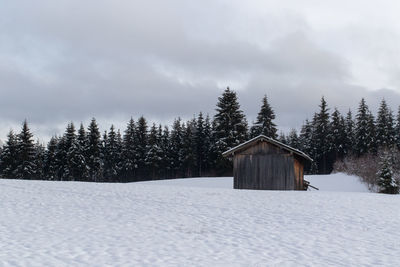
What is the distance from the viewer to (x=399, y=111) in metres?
73.9

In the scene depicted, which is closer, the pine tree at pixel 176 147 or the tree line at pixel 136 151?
the tree line at pixel 136 151

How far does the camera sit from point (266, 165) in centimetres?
2966

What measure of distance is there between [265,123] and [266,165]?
33.1m

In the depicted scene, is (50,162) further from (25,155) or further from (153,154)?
(153,154)

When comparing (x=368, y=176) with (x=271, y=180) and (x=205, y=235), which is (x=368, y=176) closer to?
(x=271, y=180)

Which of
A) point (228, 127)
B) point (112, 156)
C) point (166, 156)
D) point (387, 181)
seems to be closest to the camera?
point (387, 181)

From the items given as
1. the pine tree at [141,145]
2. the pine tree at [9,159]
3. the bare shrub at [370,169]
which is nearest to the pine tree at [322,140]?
the bare shrub at [370,169]

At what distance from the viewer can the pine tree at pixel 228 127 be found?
2091 inches

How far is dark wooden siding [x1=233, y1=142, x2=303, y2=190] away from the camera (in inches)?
Answer: 1148

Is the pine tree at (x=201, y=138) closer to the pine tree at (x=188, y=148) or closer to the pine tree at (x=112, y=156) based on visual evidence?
the pine tree at (x=188, y=148)

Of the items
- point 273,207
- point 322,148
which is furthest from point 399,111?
point 273,207

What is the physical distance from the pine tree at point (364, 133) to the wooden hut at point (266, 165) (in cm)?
4298

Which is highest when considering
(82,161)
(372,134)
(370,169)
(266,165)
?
(372,134)

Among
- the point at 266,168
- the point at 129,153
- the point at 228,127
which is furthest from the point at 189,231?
the point at 129,153
